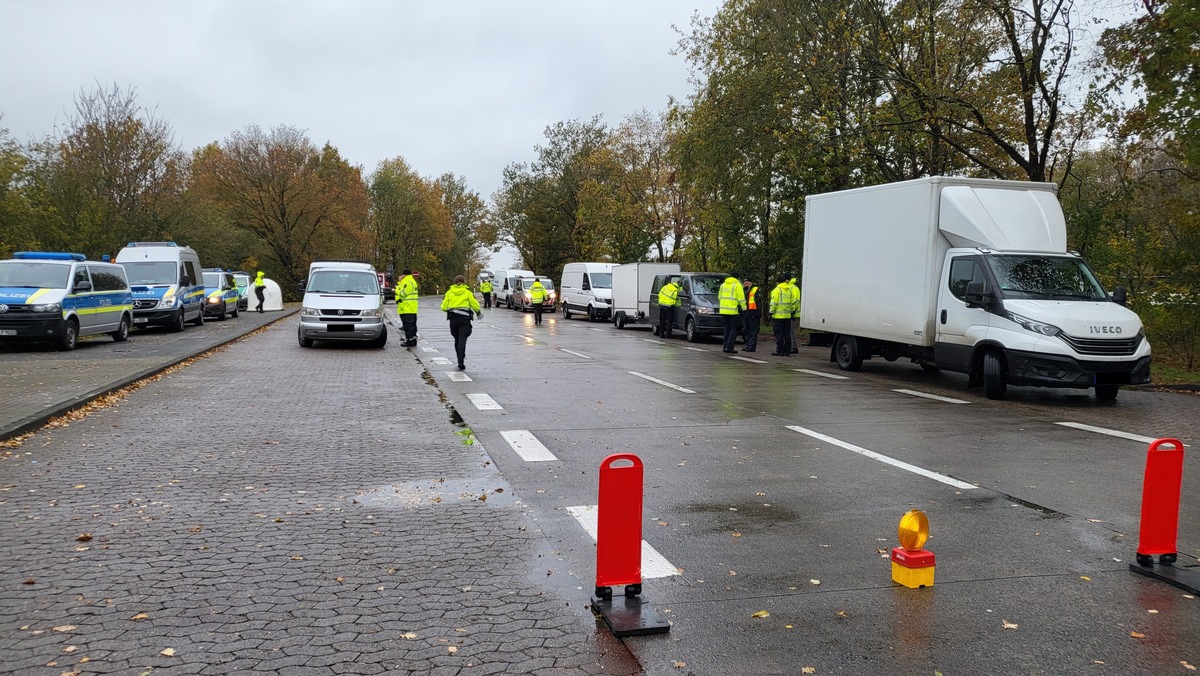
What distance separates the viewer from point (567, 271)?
3988 cm

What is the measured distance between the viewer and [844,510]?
6.16 m

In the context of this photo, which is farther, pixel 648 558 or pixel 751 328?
pixel 751 328

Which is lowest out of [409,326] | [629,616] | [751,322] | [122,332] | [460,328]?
[122,332]

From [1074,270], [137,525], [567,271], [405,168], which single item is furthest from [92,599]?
[405,168]

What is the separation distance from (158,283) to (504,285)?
28852 millimetres

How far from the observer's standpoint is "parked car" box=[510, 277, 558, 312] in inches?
1718

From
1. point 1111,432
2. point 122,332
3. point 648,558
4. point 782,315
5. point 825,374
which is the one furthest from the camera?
point 122,332

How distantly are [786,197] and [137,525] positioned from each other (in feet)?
79.2

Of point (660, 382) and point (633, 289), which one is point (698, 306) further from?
point (660, 382)

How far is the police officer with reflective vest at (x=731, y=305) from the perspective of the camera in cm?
2009

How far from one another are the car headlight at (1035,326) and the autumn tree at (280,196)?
177 feet

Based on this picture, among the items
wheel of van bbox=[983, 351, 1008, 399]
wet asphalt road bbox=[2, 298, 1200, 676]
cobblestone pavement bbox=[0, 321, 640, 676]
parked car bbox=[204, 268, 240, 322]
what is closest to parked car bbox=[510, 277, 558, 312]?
parked car bbox=[204, 268, 240, 322]

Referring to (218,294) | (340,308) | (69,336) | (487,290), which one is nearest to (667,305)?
(340,308)

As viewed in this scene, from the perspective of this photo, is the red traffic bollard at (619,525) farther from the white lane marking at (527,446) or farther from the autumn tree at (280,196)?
the autumn tree at (280,196)
